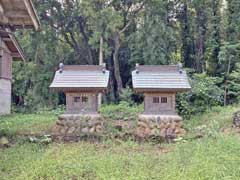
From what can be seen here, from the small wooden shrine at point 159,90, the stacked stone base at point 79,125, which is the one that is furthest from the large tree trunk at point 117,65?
the stacked stone base at point 79,125

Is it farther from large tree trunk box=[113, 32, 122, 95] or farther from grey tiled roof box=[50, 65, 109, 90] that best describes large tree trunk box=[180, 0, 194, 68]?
grey tiled roof box=[50, 65, 109, 90]

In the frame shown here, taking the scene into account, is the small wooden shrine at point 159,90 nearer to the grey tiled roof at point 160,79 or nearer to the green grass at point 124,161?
the grey tiled roof at point 160,79

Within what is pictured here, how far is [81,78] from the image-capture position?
9945mm

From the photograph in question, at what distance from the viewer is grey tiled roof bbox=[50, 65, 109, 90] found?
380 inches

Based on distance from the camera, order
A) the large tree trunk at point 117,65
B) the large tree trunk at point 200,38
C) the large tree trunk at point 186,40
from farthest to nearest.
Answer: the large tree trunk at point 186,40, the large tree trunk at point 200,38, the large tree trunk at point 117,65

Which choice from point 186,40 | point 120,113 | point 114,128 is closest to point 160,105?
point 114,128

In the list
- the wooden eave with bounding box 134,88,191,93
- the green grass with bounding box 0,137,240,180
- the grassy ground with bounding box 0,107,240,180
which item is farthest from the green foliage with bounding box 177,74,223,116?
the green grass with bounding box 0,137,240,180

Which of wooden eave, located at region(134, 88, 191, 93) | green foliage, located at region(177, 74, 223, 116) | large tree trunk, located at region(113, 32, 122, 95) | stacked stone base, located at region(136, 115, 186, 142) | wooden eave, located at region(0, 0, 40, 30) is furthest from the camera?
large tree trunk, located at region(113, 32, 122, 95)

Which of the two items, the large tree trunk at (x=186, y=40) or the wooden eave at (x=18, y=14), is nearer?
the wooden eave at (x=18, y=14)

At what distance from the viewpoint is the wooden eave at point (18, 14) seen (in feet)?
24.0

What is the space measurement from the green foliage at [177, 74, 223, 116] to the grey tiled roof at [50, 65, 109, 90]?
4.10 meters

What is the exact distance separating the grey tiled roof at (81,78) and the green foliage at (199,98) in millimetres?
4101

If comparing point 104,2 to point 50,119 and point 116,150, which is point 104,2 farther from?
point 116,150

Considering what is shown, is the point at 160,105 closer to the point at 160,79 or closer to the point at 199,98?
the point at 160,79
